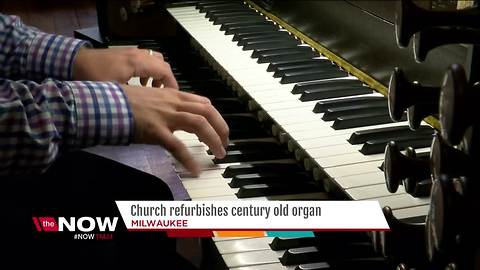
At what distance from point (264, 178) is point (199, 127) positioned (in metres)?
0.20

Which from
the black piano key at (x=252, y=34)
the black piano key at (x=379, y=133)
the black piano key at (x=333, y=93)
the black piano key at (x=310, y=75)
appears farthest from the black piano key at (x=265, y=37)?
the black piano key at (x=379, y=133)

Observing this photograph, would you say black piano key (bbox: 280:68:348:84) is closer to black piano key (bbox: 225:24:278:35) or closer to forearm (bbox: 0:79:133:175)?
black piano key (bbox: 225:24:278:35)

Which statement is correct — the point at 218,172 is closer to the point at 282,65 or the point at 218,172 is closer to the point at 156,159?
the point at 282,65

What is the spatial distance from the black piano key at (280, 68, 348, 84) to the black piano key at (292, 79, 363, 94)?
32 millimetres

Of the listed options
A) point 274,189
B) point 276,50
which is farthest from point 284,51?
point 274,189

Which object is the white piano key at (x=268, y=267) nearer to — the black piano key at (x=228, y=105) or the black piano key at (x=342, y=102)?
the black piano key at (x=342, y=102)

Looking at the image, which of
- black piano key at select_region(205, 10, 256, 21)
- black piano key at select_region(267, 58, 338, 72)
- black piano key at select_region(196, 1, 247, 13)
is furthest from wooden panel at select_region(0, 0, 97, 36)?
black piano key at select_region(267, 58, 338, 72)

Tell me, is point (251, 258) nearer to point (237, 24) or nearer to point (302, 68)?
point (302, 68)

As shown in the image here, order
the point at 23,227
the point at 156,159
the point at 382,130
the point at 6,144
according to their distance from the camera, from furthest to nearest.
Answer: the point at 156,159, the point at 23,227, the point at 382,130, the point at 6,144

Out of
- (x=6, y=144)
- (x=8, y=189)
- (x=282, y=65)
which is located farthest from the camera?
(x=282, y=65)

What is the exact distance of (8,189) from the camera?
55.4 inches

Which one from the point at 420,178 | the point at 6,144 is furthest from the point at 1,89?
the point at 420,178

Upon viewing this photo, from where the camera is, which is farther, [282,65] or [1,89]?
[282,65]

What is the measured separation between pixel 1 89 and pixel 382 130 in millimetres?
626
